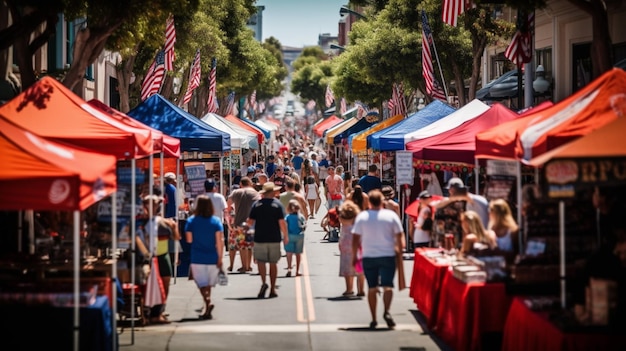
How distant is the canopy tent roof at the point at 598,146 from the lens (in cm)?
947

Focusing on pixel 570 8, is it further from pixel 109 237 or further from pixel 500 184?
pixel 109 237

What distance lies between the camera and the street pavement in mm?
12922

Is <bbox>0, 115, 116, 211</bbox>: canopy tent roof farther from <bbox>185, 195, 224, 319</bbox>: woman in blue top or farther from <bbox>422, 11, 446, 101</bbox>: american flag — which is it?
<bbox>422, 11, 446, 101</bbox>: american flag

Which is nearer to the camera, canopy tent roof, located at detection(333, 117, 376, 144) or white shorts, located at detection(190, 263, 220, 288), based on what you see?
white shorts, located at detection(190, 263, 220, 288)

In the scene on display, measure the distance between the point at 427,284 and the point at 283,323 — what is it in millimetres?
2058

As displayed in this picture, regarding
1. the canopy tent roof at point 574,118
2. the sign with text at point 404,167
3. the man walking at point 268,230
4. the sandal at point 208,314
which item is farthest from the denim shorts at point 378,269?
the sign with text at point 404,167

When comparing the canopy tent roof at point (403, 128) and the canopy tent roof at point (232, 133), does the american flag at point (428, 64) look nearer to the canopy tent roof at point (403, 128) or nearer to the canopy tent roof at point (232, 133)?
the canopy tent roof at point (403, 128)

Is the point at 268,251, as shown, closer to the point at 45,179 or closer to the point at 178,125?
the point at 178,125

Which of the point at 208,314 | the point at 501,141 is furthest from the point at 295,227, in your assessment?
the point at 501,141

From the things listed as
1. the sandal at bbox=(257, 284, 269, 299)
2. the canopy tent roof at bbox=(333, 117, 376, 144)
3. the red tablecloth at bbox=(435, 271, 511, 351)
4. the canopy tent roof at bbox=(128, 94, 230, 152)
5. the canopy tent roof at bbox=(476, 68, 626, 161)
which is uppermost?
the canopy tent roof at bbox=(333, 117, 376, 144)

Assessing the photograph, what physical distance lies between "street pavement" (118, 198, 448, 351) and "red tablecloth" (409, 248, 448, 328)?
218 mm

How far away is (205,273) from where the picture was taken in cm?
1473

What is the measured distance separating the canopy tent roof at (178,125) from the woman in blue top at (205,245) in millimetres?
6992

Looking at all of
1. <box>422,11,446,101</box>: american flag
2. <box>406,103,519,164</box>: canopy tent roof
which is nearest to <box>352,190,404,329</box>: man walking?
<box>406,103,519,164</box>: canopy tent roof
